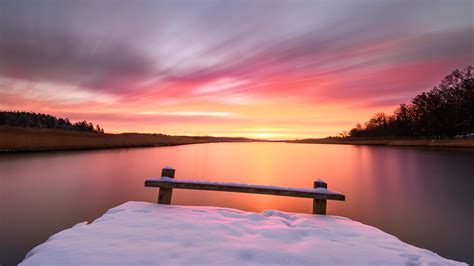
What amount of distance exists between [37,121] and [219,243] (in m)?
150

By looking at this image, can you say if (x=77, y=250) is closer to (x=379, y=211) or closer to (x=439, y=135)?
(x=379, y=211)

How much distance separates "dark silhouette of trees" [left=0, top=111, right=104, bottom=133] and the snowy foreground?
411ft

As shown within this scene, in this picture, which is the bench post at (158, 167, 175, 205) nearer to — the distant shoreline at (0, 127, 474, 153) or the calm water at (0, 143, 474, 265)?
the calm water at (0, 143, 474, 265)

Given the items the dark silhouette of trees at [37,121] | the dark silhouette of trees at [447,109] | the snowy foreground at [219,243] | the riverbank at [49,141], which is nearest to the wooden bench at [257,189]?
the snowy foreground at [219,243]

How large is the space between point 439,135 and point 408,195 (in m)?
65.4

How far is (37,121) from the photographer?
121 meters

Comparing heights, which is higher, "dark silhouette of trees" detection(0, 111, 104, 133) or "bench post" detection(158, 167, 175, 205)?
"dark silhouette of trees" detection(0, 111, 104, 133)

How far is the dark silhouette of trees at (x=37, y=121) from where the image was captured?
111 metres

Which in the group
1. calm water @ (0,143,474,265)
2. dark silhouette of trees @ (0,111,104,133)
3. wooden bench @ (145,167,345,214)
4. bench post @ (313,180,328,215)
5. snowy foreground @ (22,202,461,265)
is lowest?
calm water @ (0,143,474,265)

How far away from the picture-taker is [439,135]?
6300cm

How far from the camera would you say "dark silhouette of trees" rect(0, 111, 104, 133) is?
11069 centimetres

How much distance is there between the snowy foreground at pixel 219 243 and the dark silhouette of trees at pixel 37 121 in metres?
125

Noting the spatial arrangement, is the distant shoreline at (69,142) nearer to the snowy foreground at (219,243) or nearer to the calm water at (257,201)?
the calm water at (257,201)

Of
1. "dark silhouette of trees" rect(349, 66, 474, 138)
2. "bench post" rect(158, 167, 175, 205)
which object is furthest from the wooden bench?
"dark silhouette of trees" rect(349, 66, 474, 138)
